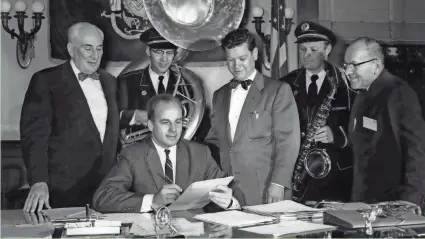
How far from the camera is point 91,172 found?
4707 millimetres

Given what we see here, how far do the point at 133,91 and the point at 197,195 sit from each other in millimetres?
1039

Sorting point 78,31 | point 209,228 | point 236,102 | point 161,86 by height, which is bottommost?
point 209,228

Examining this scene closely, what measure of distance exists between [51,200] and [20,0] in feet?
4.74

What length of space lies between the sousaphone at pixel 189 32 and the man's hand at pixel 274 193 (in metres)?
0.72

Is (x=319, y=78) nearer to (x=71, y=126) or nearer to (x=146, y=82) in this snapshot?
(x=146, y=82)

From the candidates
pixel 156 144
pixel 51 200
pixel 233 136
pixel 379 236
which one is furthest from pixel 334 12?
pixel 51 200

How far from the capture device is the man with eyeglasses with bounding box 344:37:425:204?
508 cm

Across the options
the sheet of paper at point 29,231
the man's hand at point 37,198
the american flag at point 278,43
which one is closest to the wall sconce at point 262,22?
the american flag at point 278,43

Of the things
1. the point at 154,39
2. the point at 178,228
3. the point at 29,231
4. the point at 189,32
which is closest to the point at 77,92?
the point at 154,39

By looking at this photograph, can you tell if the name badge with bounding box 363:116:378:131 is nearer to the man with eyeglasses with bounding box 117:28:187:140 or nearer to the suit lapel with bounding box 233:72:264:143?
the suit lapel with bounding box 233:72:264:143

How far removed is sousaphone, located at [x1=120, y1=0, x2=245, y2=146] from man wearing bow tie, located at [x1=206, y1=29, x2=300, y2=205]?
0.38ft

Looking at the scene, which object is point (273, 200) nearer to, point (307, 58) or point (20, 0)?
point (307, 58)

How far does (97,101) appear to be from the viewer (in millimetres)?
4746

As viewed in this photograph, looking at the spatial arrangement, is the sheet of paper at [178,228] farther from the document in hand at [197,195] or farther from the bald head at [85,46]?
the bald head at [85,46]
